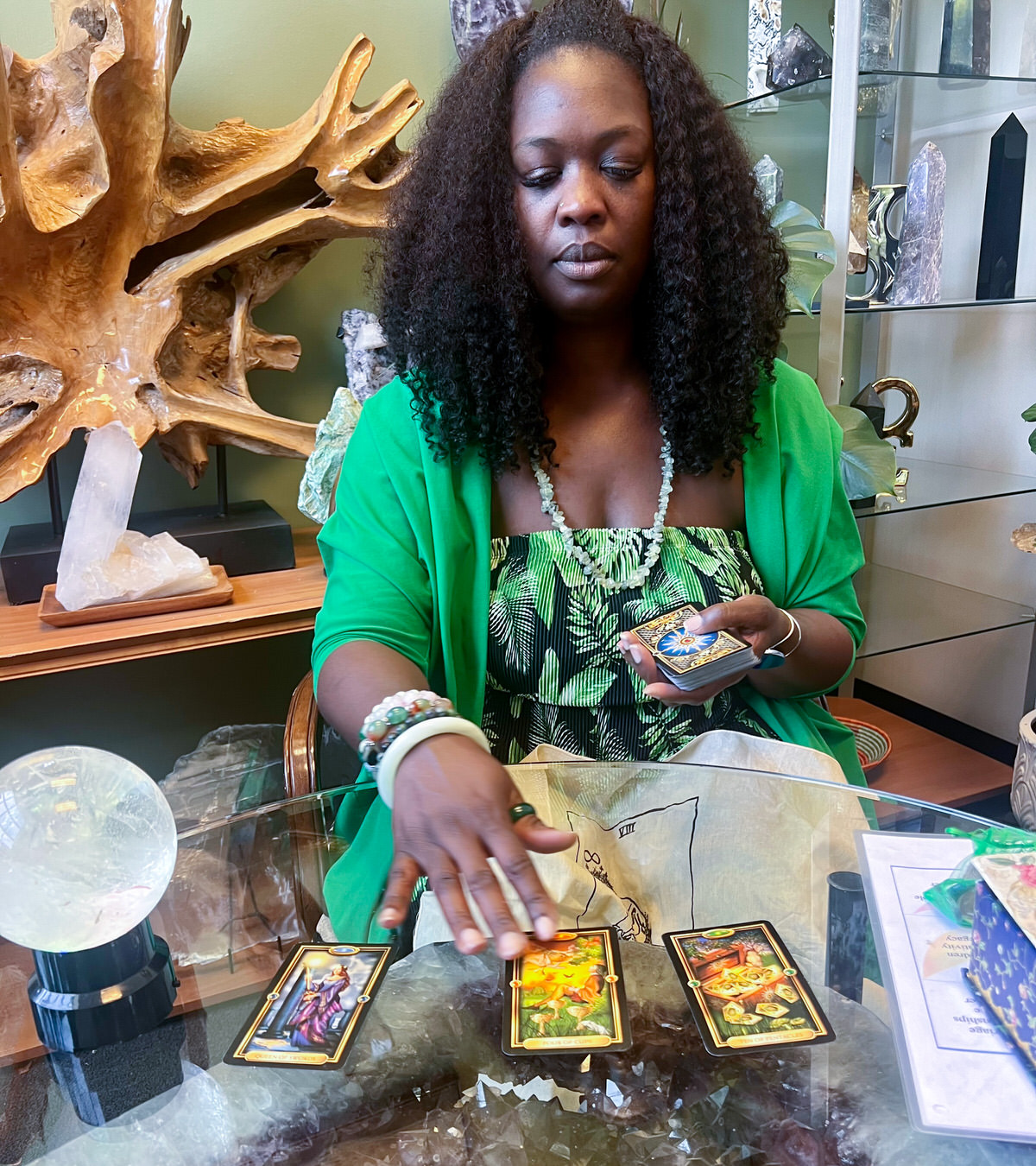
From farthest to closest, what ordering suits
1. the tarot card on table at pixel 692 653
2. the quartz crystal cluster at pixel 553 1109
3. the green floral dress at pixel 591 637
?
the green floral dress at pixel 591 637, the tarot card on table at pixel 692 653, the quartz crystal cluster at pixel 553 1109

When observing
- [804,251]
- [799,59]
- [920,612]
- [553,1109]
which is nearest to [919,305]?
[804,251]

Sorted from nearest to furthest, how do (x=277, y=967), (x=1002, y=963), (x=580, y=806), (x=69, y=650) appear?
1. (x=1002, y=963)
2. (x=277, y=967)
3. (x=580, y=806)
4. (x=69, y=650)

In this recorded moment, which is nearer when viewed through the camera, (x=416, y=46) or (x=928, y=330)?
(x=416, y=46)

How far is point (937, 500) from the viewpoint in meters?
2.56

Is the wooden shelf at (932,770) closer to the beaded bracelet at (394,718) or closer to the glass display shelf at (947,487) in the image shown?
the glass display shelf at (947,487)

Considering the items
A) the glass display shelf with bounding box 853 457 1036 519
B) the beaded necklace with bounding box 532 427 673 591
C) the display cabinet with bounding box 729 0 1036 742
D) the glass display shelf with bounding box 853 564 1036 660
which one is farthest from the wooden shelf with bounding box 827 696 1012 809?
the beaded necklace with bounding box 532 427 673 591

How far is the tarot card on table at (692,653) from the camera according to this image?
1135 mm

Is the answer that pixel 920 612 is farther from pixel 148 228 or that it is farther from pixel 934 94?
pixel 148 228

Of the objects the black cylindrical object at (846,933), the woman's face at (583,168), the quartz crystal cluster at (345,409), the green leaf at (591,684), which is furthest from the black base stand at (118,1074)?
the quartz crystal cluster at (345,409)

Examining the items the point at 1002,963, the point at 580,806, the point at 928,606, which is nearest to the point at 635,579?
the point at 580,806

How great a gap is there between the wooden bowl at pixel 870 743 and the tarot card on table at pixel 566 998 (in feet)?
6.17

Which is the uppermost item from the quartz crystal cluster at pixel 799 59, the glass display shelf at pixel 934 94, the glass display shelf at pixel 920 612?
the quartz crystal cluster at pixel 799 59

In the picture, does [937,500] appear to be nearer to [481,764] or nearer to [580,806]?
[580,806]

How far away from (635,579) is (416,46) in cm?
162
